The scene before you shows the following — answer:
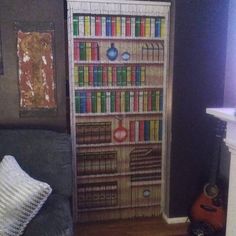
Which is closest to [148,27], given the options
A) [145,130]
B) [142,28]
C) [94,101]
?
[142,28]

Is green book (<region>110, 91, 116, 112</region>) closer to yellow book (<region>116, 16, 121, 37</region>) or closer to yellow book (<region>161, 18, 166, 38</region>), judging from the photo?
yellow book (<region>116, 16, 121, 37</region>)

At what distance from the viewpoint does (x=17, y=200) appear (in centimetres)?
163

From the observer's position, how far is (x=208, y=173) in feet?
9.16

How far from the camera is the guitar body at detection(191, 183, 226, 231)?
2.53 m

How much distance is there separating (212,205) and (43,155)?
54.2 inches

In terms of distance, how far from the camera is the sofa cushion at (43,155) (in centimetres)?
206

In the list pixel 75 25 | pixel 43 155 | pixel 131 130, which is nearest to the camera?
pixel 43 155

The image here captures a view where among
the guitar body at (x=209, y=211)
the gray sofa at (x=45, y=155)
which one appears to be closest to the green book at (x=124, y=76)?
the gray sofa at (x=45, y=155)

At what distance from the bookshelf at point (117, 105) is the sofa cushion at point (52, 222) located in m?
0.85

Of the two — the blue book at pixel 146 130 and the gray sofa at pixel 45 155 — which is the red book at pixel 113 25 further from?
the gray sofa at pixel 45 155

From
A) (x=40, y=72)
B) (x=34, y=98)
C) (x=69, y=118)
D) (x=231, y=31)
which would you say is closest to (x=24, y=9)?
(x=40, y=72)

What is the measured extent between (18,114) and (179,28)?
1397 millimetres

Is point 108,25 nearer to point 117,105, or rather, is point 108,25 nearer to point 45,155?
point 117,105

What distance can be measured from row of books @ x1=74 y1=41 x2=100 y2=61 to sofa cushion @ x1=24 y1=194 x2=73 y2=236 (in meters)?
1.20
